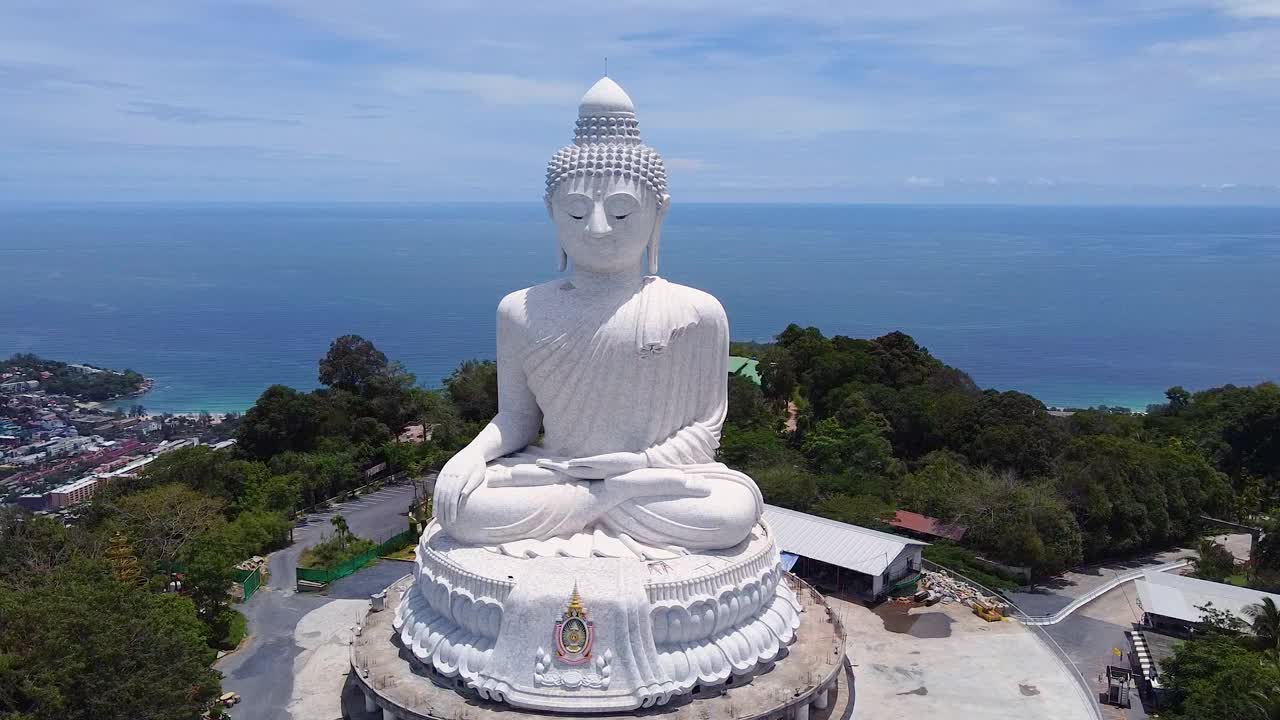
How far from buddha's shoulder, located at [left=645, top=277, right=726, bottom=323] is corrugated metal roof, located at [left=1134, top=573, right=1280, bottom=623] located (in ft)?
26.6

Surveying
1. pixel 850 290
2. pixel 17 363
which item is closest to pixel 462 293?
pixel 850 290

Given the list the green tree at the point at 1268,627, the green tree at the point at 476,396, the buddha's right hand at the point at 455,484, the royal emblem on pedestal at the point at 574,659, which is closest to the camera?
the royal emblem on pedestal at the point at 574,659

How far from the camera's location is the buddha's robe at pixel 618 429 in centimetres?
1214

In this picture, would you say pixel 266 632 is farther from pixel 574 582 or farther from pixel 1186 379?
pixel 1186 379

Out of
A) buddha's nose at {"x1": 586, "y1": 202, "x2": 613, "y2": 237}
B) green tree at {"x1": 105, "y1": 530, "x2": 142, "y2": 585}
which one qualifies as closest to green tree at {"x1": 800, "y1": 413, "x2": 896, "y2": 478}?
buddha's nose at {"x1": 586, "y1": 202, "x2": 613, "y2": 237}

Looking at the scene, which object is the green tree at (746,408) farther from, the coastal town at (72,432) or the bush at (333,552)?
the coastal town at (72,432)

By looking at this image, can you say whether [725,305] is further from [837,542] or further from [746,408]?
[837,542]

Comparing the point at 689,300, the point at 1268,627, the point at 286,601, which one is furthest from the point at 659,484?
the point at 1268,627

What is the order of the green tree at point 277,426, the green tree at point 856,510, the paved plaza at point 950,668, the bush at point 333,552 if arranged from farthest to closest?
the green tree at point 277,426
the green tree at point 856,510
the bush at point 333,552
the paved plaza at point 950,668

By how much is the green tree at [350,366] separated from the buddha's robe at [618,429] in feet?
47.5

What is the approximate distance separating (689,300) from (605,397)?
1.73m

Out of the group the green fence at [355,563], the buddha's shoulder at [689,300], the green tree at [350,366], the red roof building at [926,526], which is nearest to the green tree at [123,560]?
the green fence at [355,563]

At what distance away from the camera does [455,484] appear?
12055mm

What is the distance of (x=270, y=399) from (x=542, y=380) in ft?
43.0
